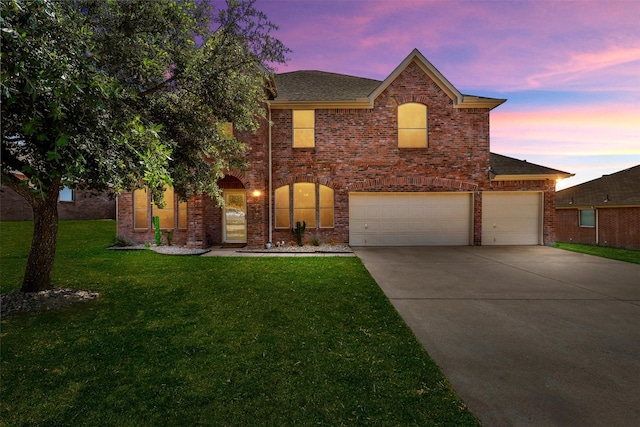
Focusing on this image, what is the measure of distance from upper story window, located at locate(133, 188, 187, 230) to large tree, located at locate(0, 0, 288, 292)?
599cm

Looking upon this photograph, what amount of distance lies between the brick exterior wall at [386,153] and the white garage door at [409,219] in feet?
1.29

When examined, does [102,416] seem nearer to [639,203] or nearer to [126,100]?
[126,100]

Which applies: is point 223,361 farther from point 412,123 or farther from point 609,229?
point 609,229

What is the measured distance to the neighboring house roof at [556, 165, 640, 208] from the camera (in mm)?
18562

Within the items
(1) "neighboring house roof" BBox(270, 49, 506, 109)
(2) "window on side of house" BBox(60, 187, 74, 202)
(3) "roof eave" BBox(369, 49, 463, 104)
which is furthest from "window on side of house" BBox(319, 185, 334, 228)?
(2) "window on side of house" BBox(60, 187, 74, 202)

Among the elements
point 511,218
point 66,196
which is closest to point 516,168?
point 511,218

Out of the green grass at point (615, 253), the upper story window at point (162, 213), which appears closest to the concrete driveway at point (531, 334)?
the green grass at point (615, 253)

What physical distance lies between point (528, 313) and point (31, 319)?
27.3ft

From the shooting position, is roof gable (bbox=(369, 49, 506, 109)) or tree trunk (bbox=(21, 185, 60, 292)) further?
roof gable (bbox=(369, 49, 506, 109))

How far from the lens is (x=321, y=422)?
2426mm

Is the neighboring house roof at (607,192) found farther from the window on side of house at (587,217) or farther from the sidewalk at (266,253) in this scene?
the sidewalk at (266,253)

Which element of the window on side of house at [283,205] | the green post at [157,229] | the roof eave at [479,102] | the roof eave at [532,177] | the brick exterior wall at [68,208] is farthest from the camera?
the brick exterior wall at [68,208]

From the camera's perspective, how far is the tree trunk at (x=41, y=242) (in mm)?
5625

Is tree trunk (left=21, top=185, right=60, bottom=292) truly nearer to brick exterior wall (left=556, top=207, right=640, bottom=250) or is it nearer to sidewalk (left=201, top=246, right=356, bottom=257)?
sidewalk (left=201, top=246, right=356, bottom=257)
